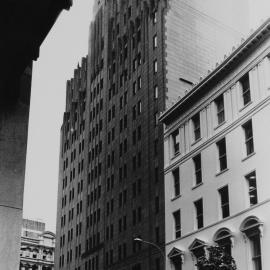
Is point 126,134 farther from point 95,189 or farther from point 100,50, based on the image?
point 100,50

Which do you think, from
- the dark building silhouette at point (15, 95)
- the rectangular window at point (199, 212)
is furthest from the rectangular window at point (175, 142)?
the dark building silhouette at point (15, 95)

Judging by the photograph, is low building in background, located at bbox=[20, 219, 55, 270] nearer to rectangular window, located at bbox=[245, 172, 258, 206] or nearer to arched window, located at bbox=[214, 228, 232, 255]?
arched window, located at bbox=[214, 228, 232, 255]

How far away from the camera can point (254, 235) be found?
1387 inches

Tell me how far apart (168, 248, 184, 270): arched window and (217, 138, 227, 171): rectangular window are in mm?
7860

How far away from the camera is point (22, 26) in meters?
9.97

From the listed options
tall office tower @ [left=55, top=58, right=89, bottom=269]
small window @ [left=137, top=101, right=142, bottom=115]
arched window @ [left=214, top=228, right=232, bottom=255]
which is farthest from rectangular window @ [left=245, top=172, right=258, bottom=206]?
tall office tower @ [left=55, top=58, right=89, bottom=269]

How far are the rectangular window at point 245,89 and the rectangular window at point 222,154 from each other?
3568mm

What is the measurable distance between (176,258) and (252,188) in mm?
10965

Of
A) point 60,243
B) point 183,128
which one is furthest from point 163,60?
point 60,243

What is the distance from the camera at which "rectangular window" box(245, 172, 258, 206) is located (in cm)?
3631

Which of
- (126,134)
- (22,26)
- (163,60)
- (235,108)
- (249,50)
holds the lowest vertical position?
(22,26)

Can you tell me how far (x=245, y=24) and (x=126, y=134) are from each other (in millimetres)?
23685

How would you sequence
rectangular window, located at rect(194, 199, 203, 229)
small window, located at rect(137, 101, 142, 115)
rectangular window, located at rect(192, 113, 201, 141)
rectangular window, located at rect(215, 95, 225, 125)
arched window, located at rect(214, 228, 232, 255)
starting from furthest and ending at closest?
small window, located at rect(137, 101, 142, 115), rectangular window, located at rect(192, 113, 201, 141), rectangular window, located at rect(215, 95, 225, 125), rectangular window, located at rect(194, 199, 203, 229), arched window, located at rect(214, 228, 232, 255)

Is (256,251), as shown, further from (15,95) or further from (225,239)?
(15,95)
